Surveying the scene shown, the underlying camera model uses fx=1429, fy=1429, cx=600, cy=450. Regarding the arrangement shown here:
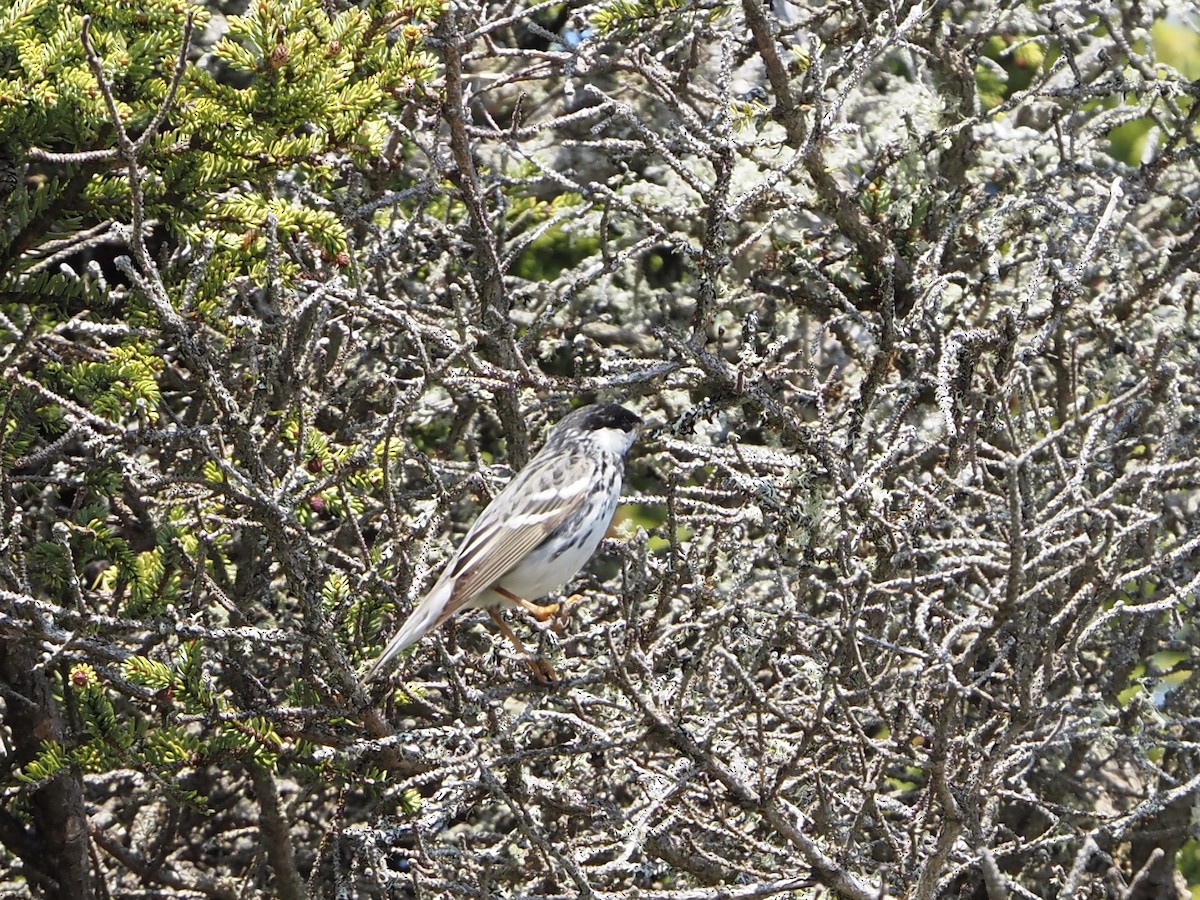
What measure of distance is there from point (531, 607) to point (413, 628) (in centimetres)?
100

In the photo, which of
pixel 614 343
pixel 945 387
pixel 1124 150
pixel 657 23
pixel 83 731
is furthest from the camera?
pixel 1124 150

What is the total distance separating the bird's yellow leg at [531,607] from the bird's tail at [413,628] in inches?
23.1

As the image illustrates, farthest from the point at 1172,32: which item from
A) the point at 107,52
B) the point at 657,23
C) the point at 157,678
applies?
the point at 157,678

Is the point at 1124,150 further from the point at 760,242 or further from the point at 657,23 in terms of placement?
the point at 657,23

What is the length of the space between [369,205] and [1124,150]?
4.65 meters

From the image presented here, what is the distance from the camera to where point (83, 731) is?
4.59m

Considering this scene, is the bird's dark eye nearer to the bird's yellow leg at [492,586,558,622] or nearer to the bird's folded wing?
the bird's folded wing

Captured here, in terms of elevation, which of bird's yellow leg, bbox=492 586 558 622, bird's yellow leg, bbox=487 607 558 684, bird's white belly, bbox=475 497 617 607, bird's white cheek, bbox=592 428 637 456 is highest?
bird's white cheek, bbox=592 428 637 456

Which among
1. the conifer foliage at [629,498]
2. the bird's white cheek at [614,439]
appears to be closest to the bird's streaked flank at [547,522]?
the bird's white cheek at [614,439]

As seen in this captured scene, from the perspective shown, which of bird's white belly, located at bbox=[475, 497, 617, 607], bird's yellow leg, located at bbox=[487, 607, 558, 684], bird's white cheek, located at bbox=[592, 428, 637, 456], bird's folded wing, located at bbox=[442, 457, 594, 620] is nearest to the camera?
bird's yellow leg, located at bbox=[487, 607, 558, 684]

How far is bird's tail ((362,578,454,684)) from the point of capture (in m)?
4.30

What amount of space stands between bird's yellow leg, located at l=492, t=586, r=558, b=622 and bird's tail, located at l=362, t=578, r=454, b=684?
0.59 m

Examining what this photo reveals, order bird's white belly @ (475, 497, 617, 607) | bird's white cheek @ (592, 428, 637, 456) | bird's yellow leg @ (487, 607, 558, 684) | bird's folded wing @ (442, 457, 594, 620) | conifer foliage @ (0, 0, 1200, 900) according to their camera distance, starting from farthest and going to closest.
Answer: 1. bird's white cheek @ (592, 428, 637, 456)
2. bird's white belly @ (475, 497, 617, 607)
3. bird's folded wing @ (442, 457, 594, 620)
4. bird's yellow leg @ (487, 607, 558, 684)
5. conifer foliage @ (0, 0, 1200, 900)

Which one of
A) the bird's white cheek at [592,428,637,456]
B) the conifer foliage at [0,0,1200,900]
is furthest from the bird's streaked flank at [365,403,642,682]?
the conifer foliage at [0,0,1200,900]
